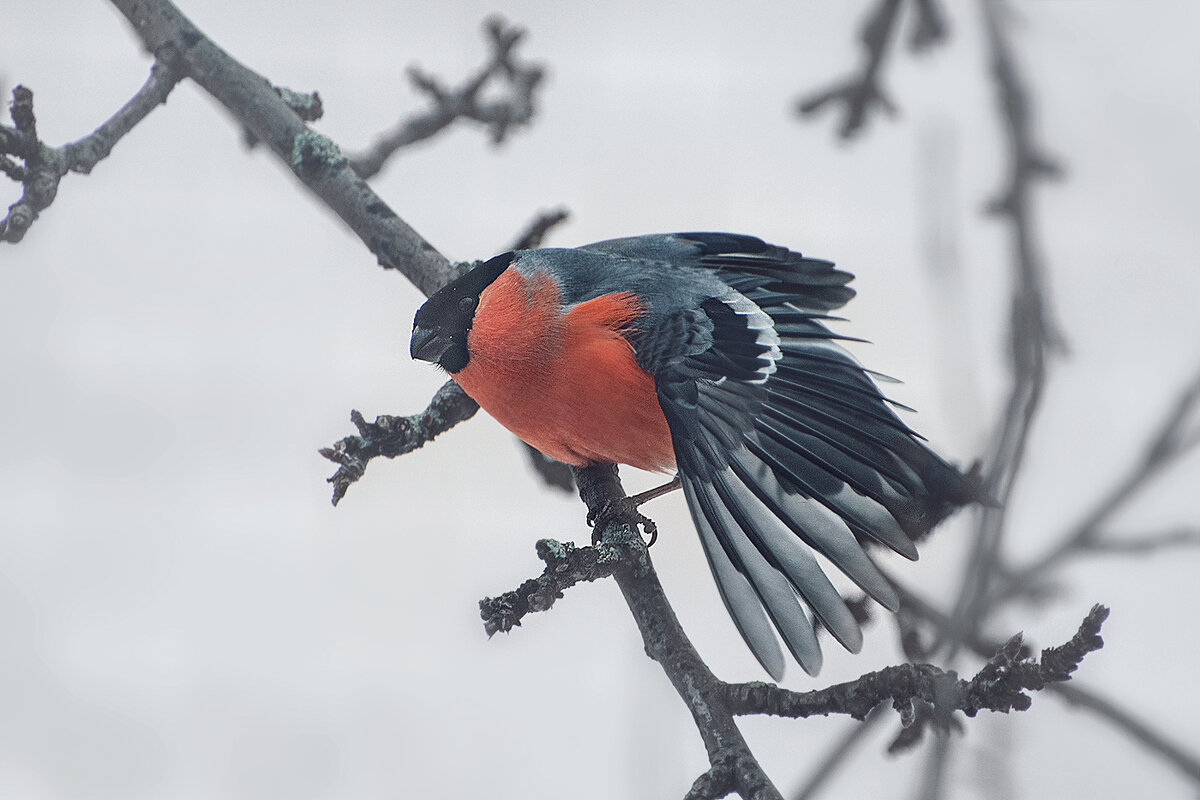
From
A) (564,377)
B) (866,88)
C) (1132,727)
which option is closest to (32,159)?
(564,377)

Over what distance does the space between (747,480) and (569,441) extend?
0.20 meters

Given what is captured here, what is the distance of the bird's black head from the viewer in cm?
93

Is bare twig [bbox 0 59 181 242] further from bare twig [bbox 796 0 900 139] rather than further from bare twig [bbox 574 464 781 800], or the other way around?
bare twig [bbox 796 0 900 139]

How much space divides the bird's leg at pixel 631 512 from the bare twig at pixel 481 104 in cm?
46

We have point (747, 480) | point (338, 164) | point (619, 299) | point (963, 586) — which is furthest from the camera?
point (338, 164)

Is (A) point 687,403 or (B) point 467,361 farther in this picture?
(B) point 467,361

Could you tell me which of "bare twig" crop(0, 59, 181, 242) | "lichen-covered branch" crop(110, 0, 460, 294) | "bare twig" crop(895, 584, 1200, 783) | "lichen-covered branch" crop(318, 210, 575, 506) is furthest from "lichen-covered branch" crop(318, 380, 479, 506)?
"bare twig" crop(895, 584, 1200, 783)

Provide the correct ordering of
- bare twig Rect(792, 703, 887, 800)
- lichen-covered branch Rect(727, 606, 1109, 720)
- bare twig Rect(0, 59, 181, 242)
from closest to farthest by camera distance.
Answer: lichen-covered branch Rect(727, 606, 1109, 720), bare twig Rect(792, 703, 887, 800), bare twig Rect(0, 59, 181, 242)

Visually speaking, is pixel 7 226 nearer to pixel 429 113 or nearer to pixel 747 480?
pixel 429 113

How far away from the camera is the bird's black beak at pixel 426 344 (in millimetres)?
933

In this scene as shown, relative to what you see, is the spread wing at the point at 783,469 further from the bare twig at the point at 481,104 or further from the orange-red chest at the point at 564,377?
the bare twig at the point at 481,104

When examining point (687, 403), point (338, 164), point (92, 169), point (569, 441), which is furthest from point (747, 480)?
point (92, 169)

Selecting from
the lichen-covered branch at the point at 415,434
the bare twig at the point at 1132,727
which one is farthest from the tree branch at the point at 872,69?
the bare twig at the point at 1132,727

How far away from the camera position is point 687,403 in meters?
0.81
